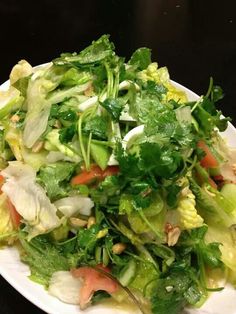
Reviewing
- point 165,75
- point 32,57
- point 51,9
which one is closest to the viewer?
point 165,75

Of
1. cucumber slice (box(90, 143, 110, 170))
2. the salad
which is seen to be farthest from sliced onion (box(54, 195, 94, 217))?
cucumber slice (box(90, 143, 110, 170))

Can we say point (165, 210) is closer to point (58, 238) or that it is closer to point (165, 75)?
point (58, 238)

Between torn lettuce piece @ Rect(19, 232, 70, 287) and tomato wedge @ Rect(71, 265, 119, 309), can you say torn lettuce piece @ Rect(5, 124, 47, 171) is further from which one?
tomato wedge @ Rect(71, 265, 119, 309)

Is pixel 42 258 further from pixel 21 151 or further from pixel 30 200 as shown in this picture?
pixel 21 151

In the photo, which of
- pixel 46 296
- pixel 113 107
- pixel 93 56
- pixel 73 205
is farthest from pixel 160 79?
pixel 46 296

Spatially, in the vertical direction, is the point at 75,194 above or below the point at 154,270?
above

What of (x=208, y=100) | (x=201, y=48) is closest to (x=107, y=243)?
(x=208, y=100)

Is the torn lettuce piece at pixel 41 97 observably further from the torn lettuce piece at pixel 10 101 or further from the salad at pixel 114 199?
the torn lettuce piece at pixel 10 101
